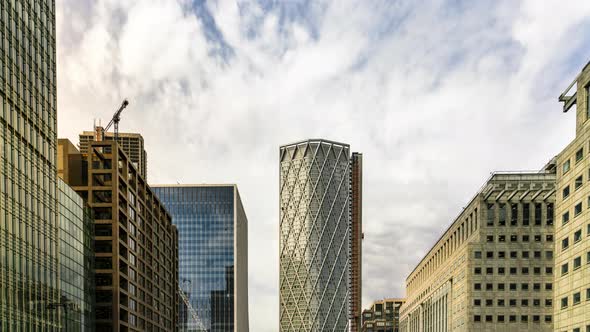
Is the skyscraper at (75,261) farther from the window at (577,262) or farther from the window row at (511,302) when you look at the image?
the window row at (511,302)

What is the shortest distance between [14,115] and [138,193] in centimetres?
6444

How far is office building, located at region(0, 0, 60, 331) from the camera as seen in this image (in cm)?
6469

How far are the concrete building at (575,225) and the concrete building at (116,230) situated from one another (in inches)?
2920

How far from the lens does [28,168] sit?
71.4 m

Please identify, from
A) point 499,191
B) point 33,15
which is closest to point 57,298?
point 33,15

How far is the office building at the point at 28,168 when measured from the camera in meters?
64.7

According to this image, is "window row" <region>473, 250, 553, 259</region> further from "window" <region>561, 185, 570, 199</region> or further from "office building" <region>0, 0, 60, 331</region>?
"office building" <region>0, 0, 60, 331</region>

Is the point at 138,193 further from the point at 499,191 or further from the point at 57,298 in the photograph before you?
the point at 499,191

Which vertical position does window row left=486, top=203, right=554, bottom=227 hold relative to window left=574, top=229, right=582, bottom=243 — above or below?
above

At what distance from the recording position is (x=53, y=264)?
78.5 metres

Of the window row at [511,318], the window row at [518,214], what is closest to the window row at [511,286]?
the window row at [511,318]

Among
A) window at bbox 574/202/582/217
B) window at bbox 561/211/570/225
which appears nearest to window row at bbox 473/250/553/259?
window at bbox 561/211/570/225

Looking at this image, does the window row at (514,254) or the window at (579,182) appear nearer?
the window at (579,182)

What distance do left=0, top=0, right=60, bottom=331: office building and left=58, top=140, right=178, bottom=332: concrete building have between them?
29.0 m
